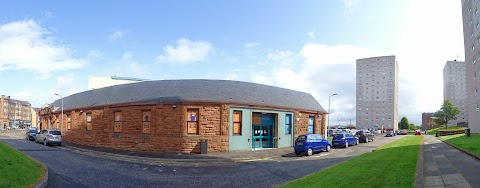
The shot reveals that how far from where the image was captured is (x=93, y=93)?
114 feet

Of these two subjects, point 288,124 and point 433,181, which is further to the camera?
point 288,124

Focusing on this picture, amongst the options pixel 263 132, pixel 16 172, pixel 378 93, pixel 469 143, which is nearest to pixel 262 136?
pixel 263 132

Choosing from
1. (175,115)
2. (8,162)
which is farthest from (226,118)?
(8,162)

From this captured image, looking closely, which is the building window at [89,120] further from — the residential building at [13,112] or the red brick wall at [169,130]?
the residential building at [13,112]

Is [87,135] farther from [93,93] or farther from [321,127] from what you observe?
[321,127]

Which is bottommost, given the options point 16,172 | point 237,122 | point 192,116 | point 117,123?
point 16,172

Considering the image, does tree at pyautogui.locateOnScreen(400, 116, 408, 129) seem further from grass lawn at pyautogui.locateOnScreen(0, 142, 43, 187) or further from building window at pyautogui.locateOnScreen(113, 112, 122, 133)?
grass lawn at pyautogui.locateOnScreen(0, 142, 43, 187)

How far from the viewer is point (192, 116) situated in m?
24.4

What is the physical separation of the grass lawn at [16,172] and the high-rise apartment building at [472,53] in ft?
182

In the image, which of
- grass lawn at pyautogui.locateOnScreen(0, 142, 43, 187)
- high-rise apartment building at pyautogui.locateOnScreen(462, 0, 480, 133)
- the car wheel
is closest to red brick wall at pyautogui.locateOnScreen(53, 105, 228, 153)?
the car wheel

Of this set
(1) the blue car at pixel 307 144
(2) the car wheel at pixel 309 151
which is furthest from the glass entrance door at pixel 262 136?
(2) the car wheel at pixel 309 151

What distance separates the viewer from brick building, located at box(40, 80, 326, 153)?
24.2 m

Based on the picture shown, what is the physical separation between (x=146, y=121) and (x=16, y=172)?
50.3ft

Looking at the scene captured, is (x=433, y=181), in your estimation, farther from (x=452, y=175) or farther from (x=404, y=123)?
(x=404, y=123)
